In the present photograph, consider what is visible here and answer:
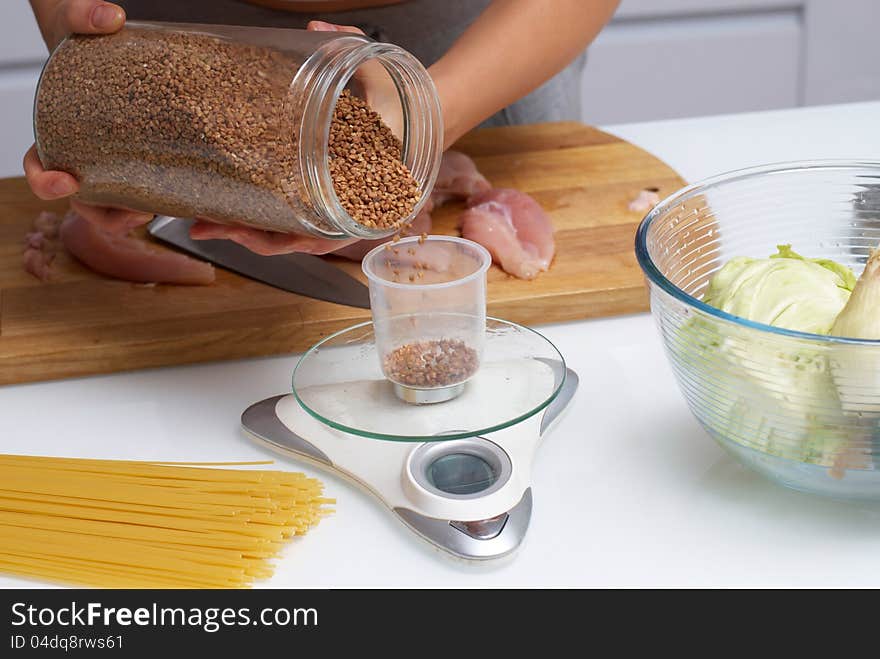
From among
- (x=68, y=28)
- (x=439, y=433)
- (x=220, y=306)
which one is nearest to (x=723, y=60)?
(x=220, y=306)

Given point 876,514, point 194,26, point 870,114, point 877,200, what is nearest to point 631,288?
point 877,200

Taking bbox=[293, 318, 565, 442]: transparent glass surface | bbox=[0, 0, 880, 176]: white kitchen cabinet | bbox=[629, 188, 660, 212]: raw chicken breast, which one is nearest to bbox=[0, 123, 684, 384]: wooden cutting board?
bbox=[629, 188, 660, 212]: raw chicken breast

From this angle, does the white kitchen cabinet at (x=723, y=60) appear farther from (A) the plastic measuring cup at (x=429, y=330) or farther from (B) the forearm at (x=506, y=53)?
(A) the plastic measuring cup at (x=429, y=330)

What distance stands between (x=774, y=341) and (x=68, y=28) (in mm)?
813

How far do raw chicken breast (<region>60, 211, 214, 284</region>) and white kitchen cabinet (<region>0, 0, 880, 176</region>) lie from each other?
159cm

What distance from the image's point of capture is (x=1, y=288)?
1.33 m

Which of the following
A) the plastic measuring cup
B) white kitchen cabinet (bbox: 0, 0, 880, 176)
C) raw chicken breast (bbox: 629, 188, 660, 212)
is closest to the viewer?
the plastic measuring cup

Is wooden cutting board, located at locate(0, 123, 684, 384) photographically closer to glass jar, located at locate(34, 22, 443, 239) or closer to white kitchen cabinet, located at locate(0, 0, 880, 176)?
glass jar, located at locate(34, 22, 443, 239)

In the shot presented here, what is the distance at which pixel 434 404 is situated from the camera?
3.26 feet

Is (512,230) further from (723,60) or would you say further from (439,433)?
(723,60)

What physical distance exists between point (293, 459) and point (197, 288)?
1.27ft

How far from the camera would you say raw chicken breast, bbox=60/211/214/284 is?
4.32 ft

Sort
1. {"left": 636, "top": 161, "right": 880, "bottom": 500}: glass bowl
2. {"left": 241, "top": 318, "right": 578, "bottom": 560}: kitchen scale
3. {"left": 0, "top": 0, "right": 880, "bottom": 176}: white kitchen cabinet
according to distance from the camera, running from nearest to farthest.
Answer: {"left": 636, "top": 161, "right": 880, "bottom": 500}: glass bowl < {"left": 241, "top": 318, "right": 578, "bottom": 560}: kitchen scale < {"left": 0, "top": 0, "right": 880, "bottom": 176}: white kitchen cabinet

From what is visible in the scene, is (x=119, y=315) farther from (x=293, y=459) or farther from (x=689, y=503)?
(x=689, y=503)
